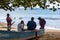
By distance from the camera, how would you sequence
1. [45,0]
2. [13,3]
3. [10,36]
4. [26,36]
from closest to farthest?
[45,0] < [13,3] < [10,36] < [26,36]

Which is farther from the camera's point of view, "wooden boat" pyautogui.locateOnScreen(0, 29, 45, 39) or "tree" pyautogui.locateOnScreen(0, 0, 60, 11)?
"wooden boat" pyautogui.locateOnScreen(0, 29, 45, 39)

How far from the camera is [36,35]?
17.5m

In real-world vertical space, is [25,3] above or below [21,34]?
above

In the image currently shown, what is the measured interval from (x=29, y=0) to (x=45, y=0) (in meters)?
0.83

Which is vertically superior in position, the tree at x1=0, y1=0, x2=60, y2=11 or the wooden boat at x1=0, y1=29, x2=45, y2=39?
the tree at x1=0, y1=0, x2=60, y2=11

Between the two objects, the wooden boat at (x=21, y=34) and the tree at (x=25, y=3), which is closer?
the tree at (x=25, y=3)

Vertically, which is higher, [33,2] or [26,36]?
[33,2]

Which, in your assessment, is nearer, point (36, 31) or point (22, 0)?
point (22, 0)

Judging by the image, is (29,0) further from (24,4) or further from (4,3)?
(4,3)

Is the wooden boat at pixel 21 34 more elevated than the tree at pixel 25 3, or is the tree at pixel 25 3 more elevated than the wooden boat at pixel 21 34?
the tree at pixel 25 3

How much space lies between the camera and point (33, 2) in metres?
12.8

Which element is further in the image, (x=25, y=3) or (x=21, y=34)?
(x=21, y=34)

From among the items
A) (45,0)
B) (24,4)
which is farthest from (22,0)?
(45,0)

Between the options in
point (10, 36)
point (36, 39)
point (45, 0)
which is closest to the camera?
point (45, 0)
